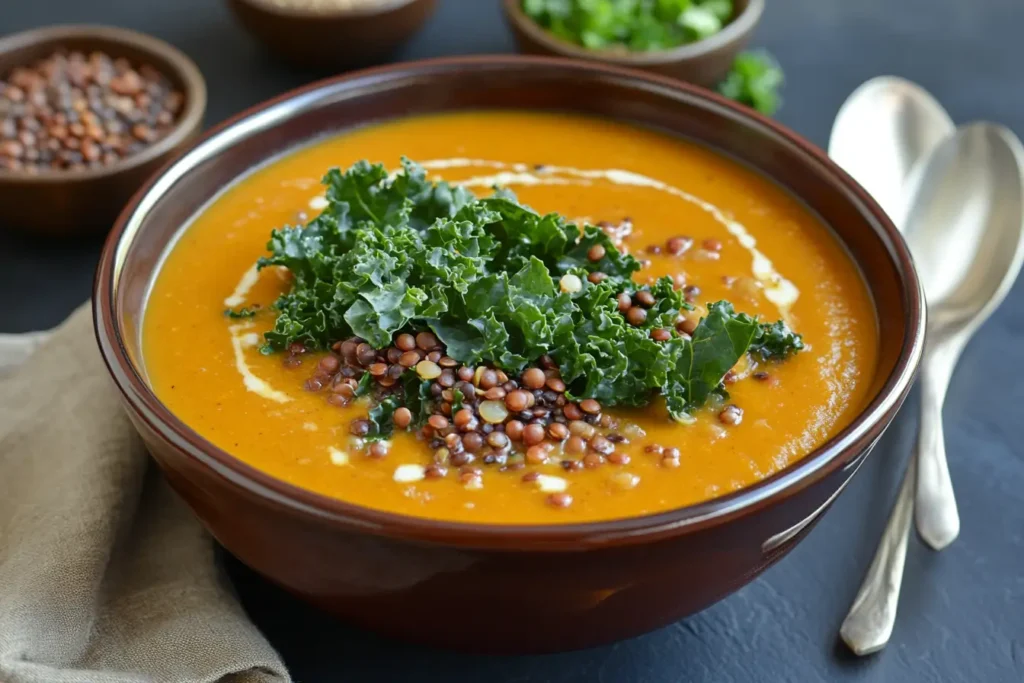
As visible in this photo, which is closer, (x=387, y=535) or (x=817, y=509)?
(x=387, y=535)

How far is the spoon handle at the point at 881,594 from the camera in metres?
1.98

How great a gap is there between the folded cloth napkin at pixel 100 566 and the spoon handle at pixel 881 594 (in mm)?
958

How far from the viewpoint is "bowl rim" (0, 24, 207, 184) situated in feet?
8.97

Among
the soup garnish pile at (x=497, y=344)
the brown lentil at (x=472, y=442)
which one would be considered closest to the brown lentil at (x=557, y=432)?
the soup garnish pile at (x=497, y=344)

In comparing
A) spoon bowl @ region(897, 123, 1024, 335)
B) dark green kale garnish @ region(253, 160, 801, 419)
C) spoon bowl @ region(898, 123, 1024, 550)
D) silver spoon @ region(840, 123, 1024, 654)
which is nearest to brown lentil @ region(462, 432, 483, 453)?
dark green kale garnish @ region(253, 160, 801, 419)

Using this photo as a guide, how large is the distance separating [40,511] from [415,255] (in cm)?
80

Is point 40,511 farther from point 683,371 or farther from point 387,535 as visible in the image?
point 683,371

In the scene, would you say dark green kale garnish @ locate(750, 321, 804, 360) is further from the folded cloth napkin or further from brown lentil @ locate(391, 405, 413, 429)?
the folded cloth napkin

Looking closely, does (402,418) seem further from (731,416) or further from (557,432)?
(731,416)

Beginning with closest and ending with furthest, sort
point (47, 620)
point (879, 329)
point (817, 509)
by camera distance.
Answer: point (817, 509), point (47, 620), point (879, 329)

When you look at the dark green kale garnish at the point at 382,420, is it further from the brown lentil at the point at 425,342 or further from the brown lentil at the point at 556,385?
the brown lentil at the point at 556,385

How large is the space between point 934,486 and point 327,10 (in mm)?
2107

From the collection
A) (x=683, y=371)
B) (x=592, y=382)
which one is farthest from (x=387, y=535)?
(x=683, y=371)

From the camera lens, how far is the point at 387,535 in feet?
5.08
